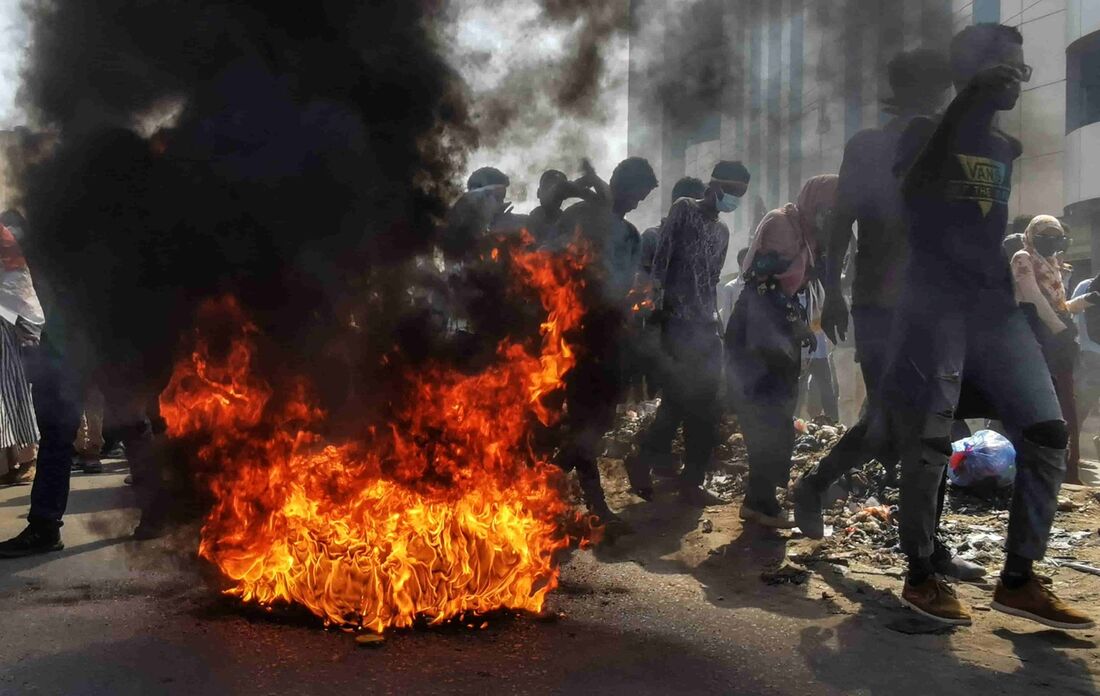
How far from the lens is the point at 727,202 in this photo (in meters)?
6.08

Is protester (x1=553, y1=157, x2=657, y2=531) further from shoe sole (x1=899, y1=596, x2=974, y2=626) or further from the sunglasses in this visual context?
the sunglasses

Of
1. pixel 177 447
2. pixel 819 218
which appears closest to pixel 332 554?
pixel 177 447

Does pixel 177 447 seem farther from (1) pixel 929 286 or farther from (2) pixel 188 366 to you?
(1) pixel 929 286

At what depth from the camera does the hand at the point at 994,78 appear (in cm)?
363

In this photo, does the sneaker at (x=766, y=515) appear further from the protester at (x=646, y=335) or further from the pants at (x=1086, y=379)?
the pants at (x=1086, y=379)

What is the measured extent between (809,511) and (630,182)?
235 centimetres

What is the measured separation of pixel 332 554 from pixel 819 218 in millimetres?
3593

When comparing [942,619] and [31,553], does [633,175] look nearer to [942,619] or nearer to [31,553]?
[942,619]

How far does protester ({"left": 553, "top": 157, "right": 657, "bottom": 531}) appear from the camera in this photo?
17.6 ft

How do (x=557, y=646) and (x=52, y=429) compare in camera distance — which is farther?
(x=52, y=429)

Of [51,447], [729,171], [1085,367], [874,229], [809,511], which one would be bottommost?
[809,511]

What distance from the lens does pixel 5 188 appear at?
184 inches

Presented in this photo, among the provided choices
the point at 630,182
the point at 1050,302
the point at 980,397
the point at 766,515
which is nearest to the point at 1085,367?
the point at 1050,302

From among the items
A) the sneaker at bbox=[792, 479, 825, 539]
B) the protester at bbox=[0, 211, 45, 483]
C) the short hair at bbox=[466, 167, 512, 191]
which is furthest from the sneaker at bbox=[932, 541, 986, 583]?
the protester at bbox=[0, 211, 45, 483]
